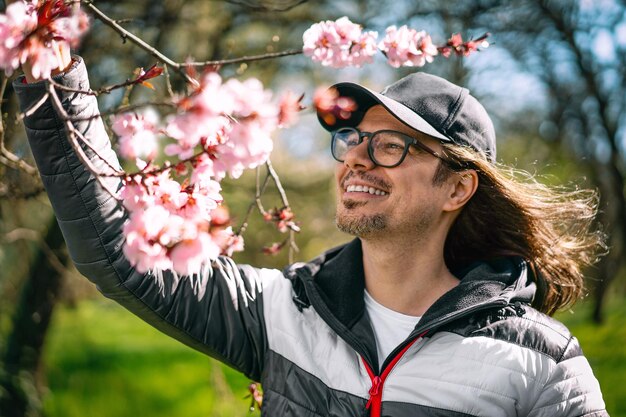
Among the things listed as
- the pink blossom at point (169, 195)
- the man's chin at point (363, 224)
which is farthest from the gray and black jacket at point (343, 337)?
the pink blossom at point (169, 195)

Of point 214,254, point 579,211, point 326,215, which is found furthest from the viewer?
point 326,215

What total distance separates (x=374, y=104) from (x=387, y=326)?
71 cm

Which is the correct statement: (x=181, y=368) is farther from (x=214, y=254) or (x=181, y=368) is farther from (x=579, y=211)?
(x=214, y=254)

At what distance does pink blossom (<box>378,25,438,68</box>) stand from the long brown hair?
45 cm

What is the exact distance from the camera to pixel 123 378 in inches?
212

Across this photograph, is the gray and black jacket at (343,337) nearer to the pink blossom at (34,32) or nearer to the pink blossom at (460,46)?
the pink blossom at (34,32)

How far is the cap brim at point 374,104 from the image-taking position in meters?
1.91

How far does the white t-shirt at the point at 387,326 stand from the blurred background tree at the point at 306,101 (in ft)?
3.93

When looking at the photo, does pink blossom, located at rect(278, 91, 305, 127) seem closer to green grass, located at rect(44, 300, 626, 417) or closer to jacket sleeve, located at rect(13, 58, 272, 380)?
jacket sleeve, located at rect(13, 58, 272, 380)

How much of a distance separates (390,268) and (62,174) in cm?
105

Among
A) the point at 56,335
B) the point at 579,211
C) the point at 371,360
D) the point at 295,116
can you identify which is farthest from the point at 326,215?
the point at 295,116

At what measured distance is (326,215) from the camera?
7.57 m

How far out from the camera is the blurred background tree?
3.56m

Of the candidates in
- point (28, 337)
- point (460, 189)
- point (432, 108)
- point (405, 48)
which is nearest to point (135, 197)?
point (405, 48)
